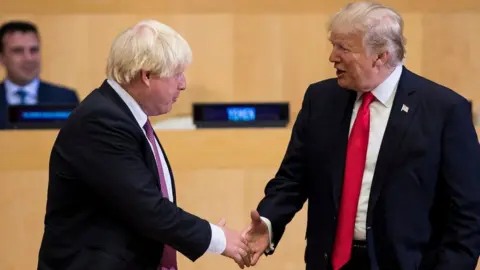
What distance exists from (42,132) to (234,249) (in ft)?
3.80

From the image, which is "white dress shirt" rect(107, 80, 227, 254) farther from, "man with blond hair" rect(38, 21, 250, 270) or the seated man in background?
the seated man in background

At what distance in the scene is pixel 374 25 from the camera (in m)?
2.18

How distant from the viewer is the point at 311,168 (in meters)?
2.33

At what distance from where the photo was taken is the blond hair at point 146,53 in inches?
80.1

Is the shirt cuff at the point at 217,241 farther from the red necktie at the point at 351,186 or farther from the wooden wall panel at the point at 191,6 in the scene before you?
the wooden wall panel at the point at 191,6

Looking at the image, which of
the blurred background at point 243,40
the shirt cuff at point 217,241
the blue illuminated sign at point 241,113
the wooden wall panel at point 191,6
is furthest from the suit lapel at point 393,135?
the wooden wall panel at point 191,6

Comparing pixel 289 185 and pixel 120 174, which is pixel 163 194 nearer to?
pixel 120 174

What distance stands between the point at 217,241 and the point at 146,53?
1.72 ft

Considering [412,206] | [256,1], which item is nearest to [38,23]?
[256,1]

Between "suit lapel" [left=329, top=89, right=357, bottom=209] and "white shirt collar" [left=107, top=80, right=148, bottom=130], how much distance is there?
538 millimetres

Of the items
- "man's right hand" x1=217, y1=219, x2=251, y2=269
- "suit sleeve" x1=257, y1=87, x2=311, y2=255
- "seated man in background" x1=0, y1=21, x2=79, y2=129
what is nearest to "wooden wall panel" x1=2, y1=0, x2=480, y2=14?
"seated man in background" x1=0, y1=21, x2=79, y2=129

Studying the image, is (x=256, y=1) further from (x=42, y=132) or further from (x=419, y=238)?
(x=419, y=238)

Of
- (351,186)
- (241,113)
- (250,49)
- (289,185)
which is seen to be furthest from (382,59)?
(250,49)

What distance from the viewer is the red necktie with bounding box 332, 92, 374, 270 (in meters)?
2.20
